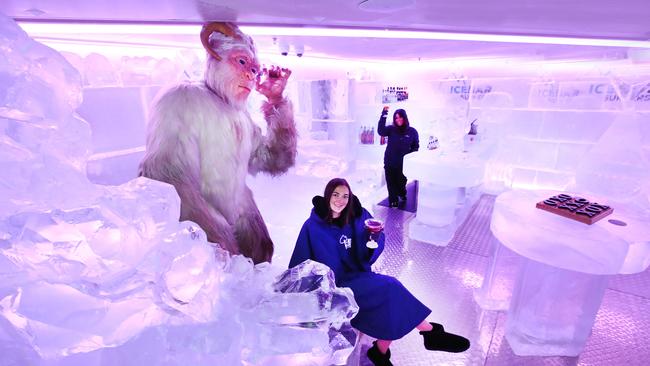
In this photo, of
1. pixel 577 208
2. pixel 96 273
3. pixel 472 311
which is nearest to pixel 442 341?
pixel 472 311

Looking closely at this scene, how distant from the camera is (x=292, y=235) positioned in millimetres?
2508

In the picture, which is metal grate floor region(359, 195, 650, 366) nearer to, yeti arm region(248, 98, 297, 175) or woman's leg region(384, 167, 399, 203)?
woman's leg region(384, 167, 399, 203)

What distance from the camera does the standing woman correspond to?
4.08m

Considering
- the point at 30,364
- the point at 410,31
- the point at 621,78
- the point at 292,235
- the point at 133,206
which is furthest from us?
the point at 621,78

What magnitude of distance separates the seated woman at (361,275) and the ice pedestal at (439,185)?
4.57ft

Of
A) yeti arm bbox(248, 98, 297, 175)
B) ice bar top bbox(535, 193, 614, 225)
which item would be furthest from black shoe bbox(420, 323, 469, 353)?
yeti arm bbox(248, 98, 297, 175)

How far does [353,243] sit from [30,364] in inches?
57.7

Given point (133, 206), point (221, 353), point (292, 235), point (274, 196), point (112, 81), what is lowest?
point (292, 235)

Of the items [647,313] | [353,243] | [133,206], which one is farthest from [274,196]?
[647,313]

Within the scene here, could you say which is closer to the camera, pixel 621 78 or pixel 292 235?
pixel 292 235

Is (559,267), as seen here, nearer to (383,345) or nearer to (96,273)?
(383,345)

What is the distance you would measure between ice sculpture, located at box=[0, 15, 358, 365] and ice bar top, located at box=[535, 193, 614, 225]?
69.8 inches

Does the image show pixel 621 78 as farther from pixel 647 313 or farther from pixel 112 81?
pixel 112 81

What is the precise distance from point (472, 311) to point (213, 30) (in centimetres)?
224
